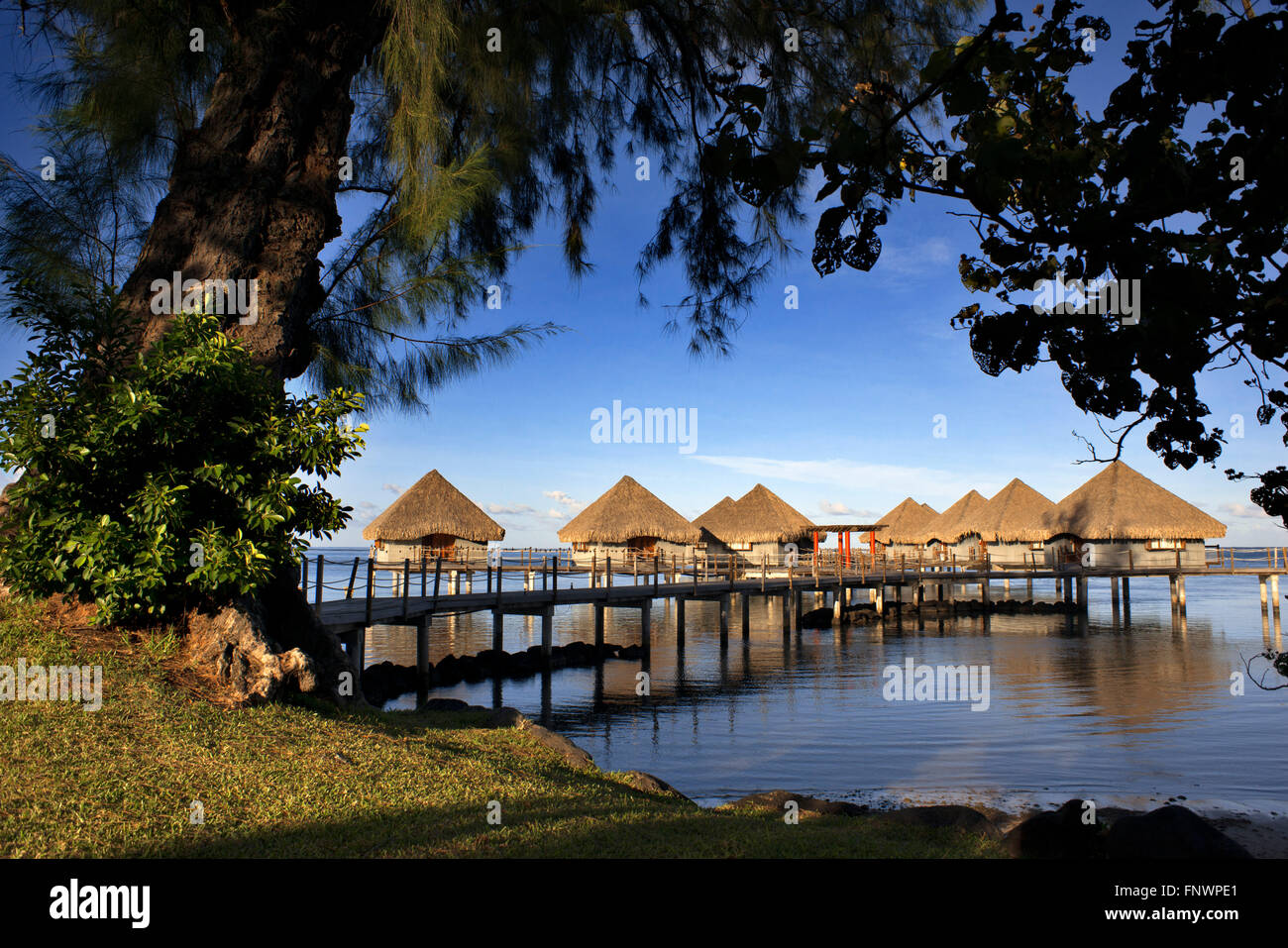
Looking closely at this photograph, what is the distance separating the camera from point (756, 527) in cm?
3822

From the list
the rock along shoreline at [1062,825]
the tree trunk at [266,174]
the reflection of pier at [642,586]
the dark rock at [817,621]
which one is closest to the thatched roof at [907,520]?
the reflection of pier at [642,586]

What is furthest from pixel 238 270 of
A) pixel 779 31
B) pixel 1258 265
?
pixel 1258 265

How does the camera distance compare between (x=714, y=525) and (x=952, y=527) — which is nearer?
(x=714, y=525)

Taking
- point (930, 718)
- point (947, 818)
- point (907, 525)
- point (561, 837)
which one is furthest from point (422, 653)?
point (907, 525)

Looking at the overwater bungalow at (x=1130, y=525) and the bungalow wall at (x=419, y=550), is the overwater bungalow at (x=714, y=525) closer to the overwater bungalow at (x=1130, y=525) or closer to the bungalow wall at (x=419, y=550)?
the bungalow wall at (x=419, y=550)

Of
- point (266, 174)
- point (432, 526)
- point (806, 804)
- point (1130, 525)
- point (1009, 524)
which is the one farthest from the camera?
point (1009, 524)

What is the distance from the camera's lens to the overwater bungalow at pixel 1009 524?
40656 mm

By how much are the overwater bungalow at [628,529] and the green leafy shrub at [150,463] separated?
82.5 feet

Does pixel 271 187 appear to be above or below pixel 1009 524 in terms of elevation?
Answer: above

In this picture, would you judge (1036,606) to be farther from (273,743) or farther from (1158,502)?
(273,743)

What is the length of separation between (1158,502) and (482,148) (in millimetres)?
38511

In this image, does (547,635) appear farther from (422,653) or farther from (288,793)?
(288,793)

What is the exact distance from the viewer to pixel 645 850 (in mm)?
4262

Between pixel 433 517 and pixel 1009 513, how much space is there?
93.2 feet
